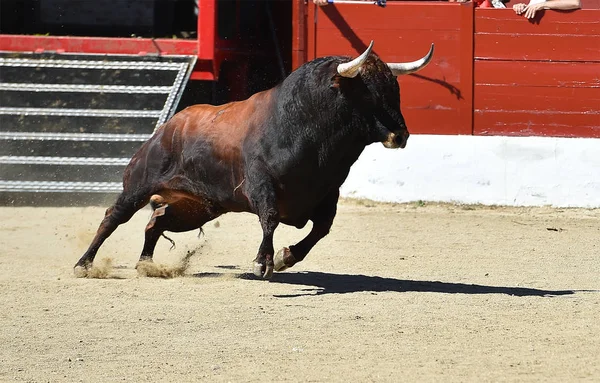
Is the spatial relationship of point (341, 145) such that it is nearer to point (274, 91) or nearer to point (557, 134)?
point (274, 91)

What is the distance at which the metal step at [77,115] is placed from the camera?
1203 cm

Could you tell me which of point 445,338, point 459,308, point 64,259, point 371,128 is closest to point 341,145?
point 371,128

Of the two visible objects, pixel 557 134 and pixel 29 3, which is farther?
pixel 29 3

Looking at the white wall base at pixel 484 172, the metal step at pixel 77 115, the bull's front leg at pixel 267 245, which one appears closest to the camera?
the bull's front leg at pixel 267 245

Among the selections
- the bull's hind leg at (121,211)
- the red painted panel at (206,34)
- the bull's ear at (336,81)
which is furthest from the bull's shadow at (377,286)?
the red painted panel at (206,34)

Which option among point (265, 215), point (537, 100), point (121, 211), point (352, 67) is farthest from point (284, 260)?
point (537, 100)

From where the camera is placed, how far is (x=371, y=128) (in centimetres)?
740

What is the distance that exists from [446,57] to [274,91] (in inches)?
174

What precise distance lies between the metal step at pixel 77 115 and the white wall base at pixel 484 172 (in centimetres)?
214

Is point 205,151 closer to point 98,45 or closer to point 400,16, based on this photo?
point 400,16

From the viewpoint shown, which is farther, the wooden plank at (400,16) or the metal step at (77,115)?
the metal step at (77,115)

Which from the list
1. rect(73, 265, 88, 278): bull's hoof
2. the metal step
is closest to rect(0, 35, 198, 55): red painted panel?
the metal step

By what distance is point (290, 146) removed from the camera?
7.56 metres

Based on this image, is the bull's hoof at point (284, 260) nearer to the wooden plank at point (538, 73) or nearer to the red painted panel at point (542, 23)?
the wooden plank at point (538, 73)
